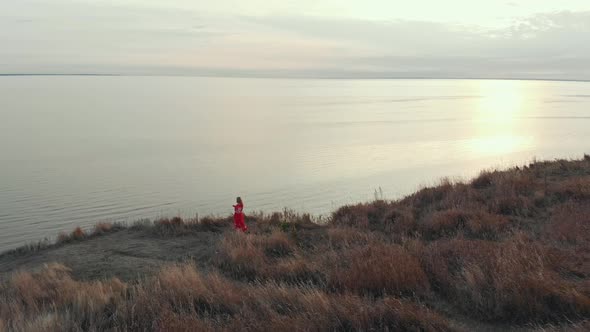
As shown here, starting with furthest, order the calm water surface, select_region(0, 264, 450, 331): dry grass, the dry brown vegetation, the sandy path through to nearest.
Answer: the calm water surface < the sandy path < the dry brown vegetation < select_region(0, 264, 450, 331): dry grass

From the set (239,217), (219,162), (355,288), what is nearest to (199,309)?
(355,288)

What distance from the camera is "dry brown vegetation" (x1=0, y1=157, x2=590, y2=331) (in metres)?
5.15

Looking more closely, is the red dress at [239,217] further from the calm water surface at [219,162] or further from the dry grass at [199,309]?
the calm water surface at [219,162]

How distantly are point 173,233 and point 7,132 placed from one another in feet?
137

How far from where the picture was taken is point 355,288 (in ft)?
20.8

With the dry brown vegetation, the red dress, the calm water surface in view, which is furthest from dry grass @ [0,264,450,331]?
the calm water surface

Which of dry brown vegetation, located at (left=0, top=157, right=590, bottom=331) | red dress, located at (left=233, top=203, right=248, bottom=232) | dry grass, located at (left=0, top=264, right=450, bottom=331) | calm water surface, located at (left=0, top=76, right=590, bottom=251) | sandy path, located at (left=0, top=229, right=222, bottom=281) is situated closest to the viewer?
dry grass, located at (left=0, top=264, right=450, bottom=331)

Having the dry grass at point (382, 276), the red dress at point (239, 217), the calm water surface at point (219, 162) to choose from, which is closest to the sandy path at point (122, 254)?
the red dress at point (239, 217)

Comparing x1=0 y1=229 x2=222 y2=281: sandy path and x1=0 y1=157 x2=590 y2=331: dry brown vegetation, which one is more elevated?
x1=0 y1=157 x2=590 y2=331: dry brown vegetation

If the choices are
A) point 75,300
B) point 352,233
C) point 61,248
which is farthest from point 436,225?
point 61,248

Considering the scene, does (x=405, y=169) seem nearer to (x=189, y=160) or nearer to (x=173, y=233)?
(x=189, y=160)

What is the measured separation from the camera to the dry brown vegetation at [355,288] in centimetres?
515

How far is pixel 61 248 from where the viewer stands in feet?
39.2

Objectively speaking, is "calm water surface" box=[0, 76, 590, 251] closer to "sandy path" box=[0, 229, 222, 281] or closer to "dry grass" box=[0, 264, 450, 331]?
"sandy path" box=[0, 229, 222, 281]
